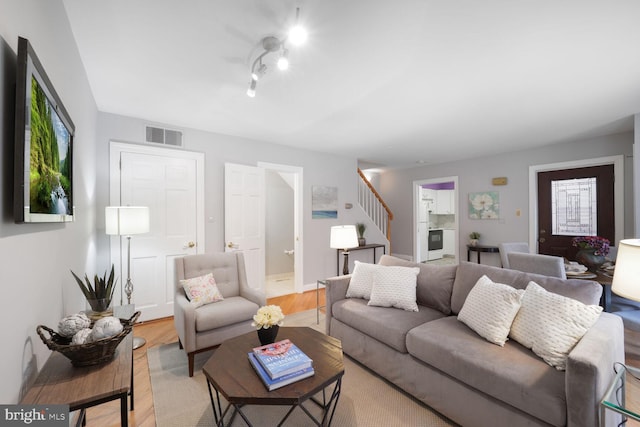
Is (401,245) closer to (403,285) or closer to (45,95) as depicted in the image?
(403,285)

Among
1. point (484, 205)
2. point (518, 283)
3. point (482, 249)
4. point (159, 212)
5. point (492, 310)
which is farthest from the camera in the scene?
point (484, 205)

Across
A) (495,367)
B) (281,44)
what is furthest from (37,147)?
(495,367)

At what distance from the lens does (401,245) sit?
23.3 feet

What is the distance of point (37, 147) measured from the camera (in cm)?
109

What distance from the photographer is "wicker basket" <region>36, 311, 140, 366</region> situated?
3.74ft

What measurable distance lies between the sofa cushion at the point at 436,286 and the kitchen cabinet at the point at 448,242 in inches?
241

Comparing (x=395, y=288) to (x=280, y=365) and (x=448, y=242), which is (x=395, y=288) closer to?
(x=280, y=365)

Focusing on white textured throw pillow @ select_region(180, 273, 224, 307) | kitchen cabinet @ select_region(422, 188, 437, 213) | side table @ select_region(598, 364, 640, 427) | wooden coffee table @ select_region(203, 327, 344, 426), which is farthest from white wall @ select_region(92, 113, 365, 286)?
side table @ select_region(598, 364, 640, 427)

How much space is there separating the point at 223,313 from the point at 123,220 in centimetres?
131

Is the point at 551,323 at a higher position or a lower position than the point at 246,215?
lower

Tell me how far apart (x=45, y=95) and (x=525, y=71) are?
10.3ft

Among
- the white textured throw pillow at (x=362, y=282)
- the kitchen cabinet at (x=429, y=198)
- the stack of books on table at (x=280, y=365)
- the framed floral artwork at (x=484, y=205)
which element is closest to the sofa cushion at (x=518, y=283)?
the white textured throw pillow at (x=362, y=282)

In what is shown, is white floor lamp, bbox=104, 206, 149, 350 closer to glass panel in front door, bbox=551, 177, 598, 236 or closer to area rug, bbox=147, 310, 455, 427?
area rug, bbox=147, 310, 455, 427

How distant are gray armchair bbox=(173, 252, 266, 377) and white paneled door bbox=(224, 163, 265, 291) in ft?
3.36
